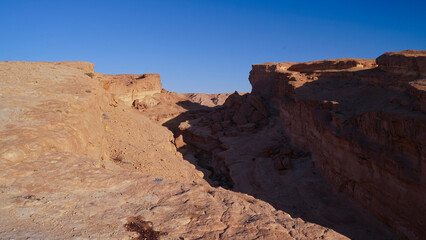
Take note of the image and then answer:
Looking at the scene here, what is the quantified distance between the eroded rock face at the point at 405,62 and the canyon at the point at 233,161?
76mm

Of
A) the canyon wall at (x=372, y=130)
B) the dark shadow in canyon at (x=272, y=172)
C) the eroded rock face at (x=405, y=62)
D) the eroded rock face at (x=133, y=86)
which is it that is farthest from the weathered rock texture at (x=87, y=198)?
the eroded rock face at (x=133, y=86)

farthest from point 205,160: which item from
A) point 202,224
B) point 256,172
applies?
point 202,224

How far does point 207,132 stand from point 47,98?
16507 mm

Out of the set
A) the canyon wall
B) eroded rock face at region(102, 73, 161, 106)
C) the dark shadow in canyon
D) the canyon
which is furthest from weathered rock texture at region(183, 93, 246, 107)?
the canyon wall

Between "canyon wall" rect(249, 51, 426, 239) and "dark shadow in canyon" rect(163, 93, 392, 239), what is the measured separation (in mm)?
608

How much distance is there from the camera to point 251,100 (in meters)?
25.4

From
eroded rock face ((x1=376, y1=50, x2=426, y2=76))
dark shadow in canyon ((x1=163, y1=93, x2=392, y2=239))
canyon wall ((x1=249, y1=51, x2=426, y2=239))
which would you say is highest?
eroded rock face ((x1=376, y1=50, x2=426, y2=76))

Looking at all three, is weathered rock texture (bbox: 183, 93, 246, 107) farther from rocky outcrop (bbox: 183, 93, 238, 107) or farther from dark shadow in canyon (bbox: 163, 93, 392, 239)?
dark shadow in canyon (bbox: 163, 93, 392, 239)

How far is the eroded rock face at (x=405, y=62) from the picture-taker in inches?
497

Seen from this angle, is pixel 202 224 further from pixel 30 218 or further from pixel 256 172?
pixel 256 172

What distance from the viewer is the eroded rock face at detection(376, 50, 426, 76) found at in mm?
12633

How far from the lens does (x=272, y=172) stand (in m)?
16.8

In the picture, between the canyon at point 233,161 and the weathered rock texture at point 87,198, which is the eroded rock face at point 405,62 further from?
the weathered rock texture at point 87,198

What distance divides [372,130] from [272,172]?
7390 millimetres
